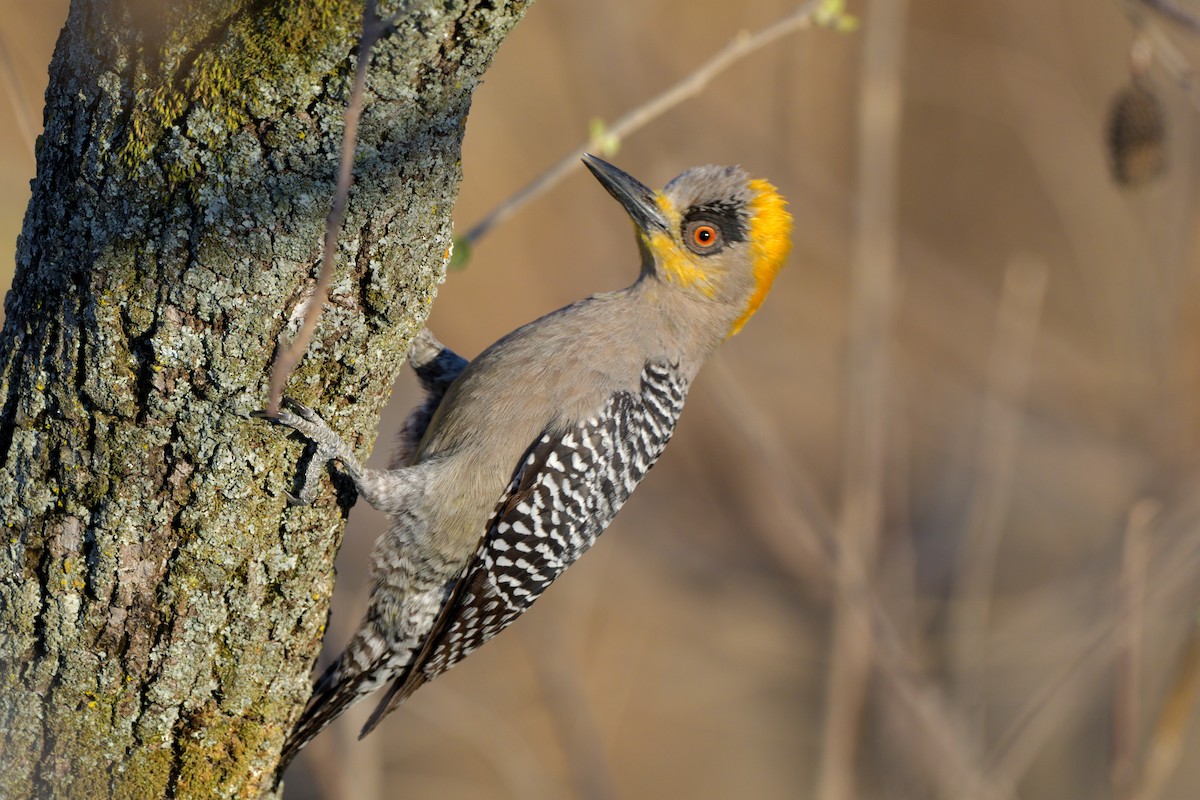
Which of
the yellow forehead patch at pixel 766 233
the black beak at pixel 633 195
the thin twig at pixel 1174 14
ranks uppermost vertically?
the black beak at pixel 633 195

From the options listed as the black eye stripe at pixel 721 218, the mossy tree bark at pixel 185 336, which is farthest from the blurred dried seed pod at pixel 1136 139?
the mossy tree bark at pixel 185 336

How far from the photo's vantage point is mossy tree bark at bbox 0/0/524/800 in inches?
71.6

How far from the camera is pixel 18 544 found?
6.72 ft

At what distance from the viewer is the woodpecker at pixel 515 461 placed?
337 cm

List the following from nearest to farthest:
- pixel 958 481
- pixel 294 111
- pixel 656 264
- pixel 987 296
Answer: pixel 294 111 → pixel 656 264 → pixel 987 296 → pixel 958 481

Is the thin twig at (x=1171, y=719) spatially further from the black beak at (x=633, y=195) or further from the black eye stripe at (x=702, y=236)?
the black beak at (x=633, y=195)

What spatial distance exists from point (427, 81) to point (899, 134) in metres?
7.86

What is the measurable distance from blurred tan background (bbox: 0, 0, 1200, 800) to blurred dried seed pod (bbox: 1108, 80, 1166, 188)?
1632mm

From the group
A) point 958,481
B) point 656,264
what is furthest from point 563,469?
point 958,481

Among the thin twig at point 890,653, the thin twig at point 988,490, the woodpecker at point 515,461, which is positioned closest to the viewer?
the woodpecker at point 515,461

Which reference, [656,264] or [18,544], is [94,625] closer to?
[18,544]

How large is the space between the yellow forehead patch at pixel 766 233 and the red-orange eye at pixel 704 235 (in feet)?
0.50

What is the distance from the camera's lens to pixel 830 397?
9406 millimetres

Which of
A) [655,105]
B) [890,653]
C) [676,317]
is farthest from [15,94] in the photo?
[890,653]
